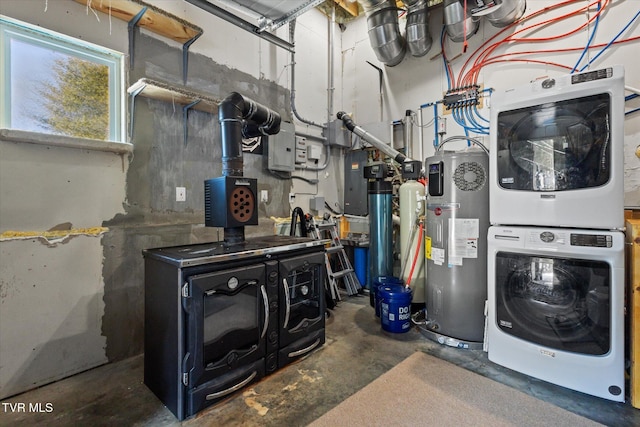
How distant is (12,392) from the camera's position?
1.87 meters

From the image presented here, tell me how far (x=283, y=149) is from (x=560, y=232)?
263 cm

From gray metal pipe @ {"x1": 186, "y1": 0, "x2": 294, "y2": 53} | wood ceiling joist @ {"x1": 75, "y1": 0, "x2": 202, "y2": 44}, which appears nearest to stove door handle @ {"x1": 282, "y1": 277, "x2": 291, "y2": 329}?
wood ceiling joist @ {"x1": 75, "y1": 0, "x2": 202, "y2": 44}

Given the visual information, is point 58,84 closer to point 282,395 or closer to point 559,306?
point 282,395

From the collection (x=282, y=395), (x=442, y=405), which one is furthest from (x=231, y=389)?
(x=442, y=405)

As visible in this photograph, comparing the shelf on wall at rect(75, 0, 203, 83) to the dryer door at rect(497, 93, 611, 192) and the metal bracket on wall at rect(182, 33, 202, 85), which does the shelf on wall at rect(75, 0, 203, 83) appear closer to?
the metal bracket on wall at rect(182, 33, 202, 85)

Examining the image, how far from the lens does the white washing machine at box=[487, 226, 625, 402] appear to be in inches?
68.2

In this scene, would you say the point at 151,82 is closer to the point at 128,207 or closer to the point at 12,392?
the point at 128,207

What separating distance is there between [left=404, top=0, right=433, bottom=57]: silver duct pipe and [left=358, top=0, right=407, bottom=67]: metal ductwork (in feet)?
0.52

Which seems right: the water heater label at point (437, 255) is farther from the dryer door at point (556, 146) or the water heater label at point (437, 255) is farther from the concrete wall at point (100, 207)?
the concrete wall at point (100, 207)

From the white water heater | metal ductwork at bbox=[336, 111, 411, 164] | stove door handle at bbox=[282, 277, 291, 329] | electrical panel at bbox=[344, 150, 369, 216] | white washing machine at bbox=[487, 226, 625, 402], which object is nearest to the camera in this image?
white washing machine at bbox=[487, 226, 625, 402]

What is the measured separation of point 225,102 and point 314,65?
2.38m

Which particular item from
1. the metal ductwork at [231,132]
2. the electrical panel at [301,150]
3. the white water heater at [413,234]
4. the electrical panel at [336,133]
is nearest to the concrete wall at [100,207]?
the metal ductwork at [231,132]

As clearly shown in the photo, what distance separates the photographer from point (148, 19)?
2291 millimetres

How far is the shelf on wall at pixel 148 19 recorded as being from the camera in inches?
83.7
